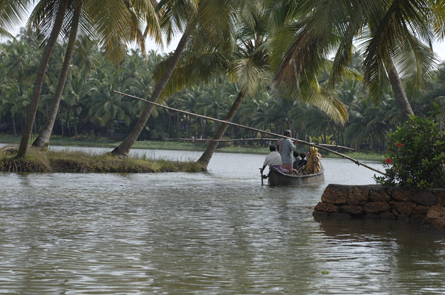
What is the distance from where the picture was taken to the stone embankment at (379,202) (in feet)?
32.1

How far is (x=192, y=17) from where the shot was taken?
20.3 metres

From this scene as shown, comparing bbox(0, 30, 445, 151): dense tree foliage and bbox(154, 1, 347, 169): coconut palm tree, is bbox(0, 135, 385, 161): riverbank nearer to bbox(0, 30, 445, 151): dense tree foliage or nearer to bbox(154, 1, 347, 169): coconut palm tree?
bbox(0, 30, 445, 151): dense tree foliage

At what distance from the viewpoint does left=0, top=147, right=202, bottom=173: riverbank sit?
62.1 ft

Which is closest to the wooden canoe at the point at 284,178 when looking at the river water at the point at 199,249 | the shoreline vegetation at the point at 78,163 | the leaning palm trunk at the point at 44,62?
the shoreline vegetation at the point at 78,163

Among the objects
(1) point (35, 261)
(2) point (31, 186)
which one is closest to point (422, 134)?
(1) point (35, 261)

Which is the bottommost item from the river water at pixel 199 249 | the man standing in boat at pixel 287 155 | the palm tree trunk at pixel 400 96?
the river water at pixel 199 249

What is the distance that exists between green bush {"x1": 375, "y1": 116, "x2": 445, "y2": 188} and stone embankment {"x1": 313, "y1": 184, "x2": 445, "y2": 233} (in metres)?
0.19

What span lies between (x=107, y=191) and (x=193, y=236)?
6.90 meters

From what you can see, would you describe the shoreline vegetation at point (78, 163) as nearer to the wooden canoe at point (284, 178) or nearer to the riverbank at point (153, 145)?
the wooden canoe at point (284, 178)

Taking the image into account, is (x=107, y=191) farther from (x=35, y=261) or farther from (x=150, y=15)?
(x=35, y=261)

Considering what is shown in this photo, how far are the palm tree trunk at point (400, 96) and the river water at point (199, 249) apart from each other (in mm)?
3217

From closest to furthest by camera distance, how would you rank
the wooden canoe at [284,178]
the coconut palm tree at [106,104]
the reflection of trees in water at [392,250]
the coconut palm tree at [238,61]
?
the reflection of trees in water at [392,250]
the wooden canoe at [284,178]
the coconut palm tree at [238,61]
the coconut palm tree at [106,104]

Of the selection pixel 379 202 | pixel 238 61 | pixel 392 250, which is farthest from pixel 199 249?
pixel 238 61

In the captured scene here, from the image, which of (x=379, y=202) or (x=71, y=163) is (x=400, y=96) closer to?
(x=379, y=202)
